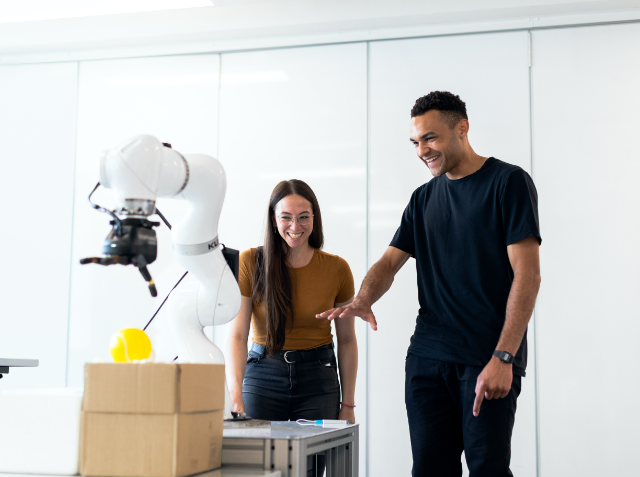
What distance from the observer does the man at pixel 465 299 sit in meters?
1.75

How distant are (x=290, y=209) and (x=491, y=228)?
0.73 m

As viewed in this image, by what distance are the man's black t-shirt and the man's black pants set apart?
2.1 inches

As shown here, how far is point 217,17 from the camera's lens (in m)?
3.60

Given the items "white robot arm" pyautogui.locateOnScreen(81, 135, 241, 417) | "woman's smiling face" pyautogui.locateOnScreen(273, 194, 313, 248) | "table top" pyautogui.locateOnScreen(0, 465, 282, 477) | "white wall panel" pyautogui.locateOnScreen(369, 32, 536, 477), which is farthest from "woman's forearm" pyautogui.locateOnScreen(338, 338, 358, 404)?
"table top" pyautogui.locateOnScreen(0, 465, 282, 477)

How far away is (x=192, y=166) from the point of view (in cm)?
137

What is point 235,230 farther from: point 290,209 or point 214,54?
point 290,209

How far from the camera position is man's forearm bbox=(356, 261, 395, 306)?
1959mm

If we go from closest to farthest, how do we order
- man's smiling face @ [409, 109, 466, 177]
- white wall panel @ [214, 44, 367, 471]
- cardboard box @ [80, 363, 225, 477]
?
cardboard box @ [80, 363, 225, 477]
man's smiling face @ [409, 109, 466, 177]
white wall panel @ [214, 44, 367, 471]

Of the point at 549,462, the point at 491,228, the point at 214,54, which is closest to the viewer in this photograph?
the point at 491,228

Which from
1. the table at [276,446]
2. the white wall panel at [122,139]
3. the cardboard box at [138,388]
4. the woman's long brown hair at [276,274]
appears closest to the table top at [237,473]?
the table at [276,446]

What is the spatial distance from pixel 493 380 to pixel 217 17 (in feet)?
8.78

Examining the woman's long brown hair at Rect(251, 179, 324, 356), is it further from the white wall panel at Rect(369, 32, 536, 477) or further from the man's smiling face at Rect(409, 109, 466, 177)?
the white wall panel at Rect(369, 32, 536, 477)

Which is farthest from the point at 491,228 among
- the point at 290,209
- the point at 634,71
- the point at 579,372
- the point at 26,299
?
the point at 26,299

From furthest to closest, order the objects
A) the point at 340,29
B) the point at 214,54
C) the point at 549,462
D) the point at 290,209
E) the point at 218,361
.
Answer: the point at 214,54
the point at 340,29
the point at 549,462
the point at 290,209
the point at 218,361
